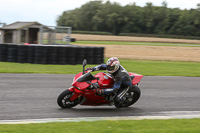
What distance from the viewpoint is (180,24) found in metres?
71.6

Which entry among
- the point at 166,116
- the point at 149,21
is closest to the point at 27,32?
the point at 166,116

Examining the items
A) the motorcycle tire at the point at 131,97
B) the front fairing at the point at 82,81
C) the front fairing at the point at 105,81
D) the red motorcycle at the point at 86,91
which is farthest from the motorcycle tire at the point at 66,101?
the motorcycle tire at the point at 131,97

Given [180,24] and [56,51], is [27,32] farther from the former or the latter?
[180,24]

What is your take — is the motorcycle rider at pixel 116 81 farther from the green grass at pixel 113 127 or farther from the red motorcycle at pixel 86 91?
the green grass at pixel 113 127

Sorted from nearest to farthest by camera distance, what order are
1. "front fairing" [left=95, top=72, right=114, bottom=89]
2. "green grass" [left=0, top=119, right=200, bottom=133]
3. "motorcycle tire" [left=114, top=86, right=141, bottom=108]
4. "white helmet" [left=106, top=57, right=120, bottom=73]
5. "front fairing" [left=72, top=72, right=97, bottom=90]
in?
1. "green grass" [left=0, top=119, right=200, bottom=133]
2. "front fairing" [left=72, top=72, right=97, bottom=90]
3. "white helmet" [left=106, top=57, right=120, bottom=73]
4. "front fairing" [left=95, top=72, right=114, bottom=89]
5. "motorcycle tire" [left=114, top=86, right=141, bottom=108]

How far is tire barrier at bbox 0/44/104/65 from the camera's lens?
15000 millimetres

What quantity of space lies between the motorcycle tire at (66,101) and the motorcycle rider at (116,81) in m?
0.62

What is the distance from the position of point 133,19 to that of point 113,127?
77950 mm

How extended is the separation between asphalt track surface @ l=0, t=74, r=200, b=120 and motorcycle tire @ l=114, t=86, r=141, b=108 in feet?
0.42

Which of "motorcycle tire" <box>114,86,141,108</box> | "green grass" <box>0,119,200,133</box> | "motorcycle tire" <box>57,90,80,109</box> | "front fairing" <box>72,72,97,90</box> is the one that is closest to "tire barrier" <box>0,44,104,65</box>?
"motorcycle tire" <box>114,86,141,108</box>

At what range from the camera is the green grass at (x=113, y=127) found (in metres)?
4.95

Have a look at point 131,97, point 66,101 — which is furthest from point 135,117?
point 66,101

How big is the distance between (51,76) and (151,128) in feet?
23.0

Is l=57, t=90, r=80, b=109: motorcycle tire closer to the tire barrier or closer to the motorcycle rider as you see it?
the motorcycle rider
